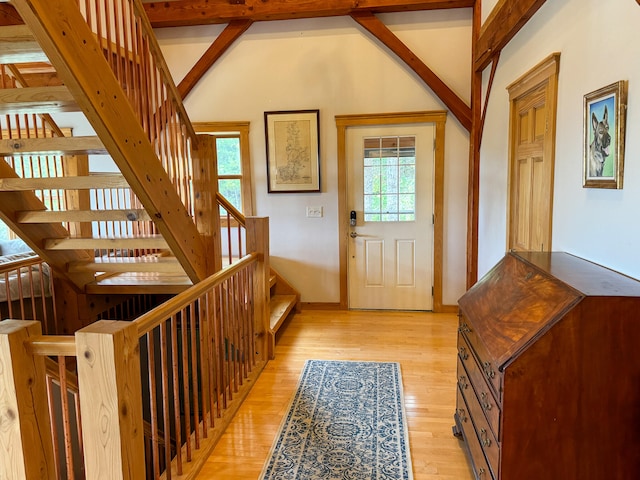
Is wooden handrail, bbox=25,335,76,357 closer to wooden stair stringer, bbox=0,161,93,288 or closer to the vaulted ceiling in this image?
wooden stair stringer, bbox=0,161,93,288

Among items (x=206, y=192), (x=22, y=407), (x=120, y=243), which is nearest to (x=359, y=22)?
(x=206, y=192)

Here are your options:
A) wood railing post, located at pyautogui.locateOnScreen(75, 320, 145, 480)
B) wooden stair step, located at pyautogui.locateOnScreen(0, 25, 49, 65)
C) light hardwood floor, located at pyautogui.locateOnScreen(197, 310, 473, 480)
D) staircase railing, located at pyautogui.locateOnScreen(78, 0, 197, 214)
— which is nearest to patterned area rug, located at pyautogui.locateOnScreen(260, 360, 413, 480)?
light hardwood floor, located at pyautogui.locateOnScreen(197, 310, 473, 480)

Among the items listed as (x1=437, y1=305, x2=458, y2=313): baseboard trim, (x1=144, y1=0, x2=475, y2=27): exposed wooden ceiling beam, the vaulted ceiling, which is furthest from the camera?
(x1=437, y1=305, x2=458, y2=313): baseboard trim

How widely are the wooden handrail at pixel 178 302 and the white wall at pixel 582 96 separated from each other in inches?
73.7

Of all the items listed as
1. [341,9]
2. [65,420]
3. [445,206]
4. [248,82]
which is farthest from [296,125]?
[65,420]

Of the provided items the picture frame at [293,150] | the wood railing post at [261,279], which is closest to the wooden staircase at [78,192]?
the wood railing post at [261,279]

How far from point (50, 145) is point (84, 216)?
19.0 inches

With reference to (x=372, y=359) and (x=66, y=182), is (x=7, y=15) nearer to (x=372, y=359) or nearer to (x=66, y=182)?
(x=66, y=182)

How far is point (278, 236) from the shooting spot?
15.5ft

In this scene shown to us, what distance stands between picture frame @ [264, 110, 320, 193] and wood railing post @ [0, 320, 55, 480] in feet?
11.0

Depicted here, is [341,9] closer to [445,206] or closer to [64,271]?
[445,206]

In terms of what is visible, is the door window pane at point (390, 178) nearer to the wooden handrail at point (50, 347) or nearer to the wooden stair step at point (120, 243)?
the wooden stair step at point (120, 243)

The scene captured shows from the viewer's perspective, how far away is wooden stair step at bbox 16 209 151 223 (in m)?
2.35

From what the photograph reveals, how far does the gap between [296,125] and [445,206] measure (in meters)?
1.81
